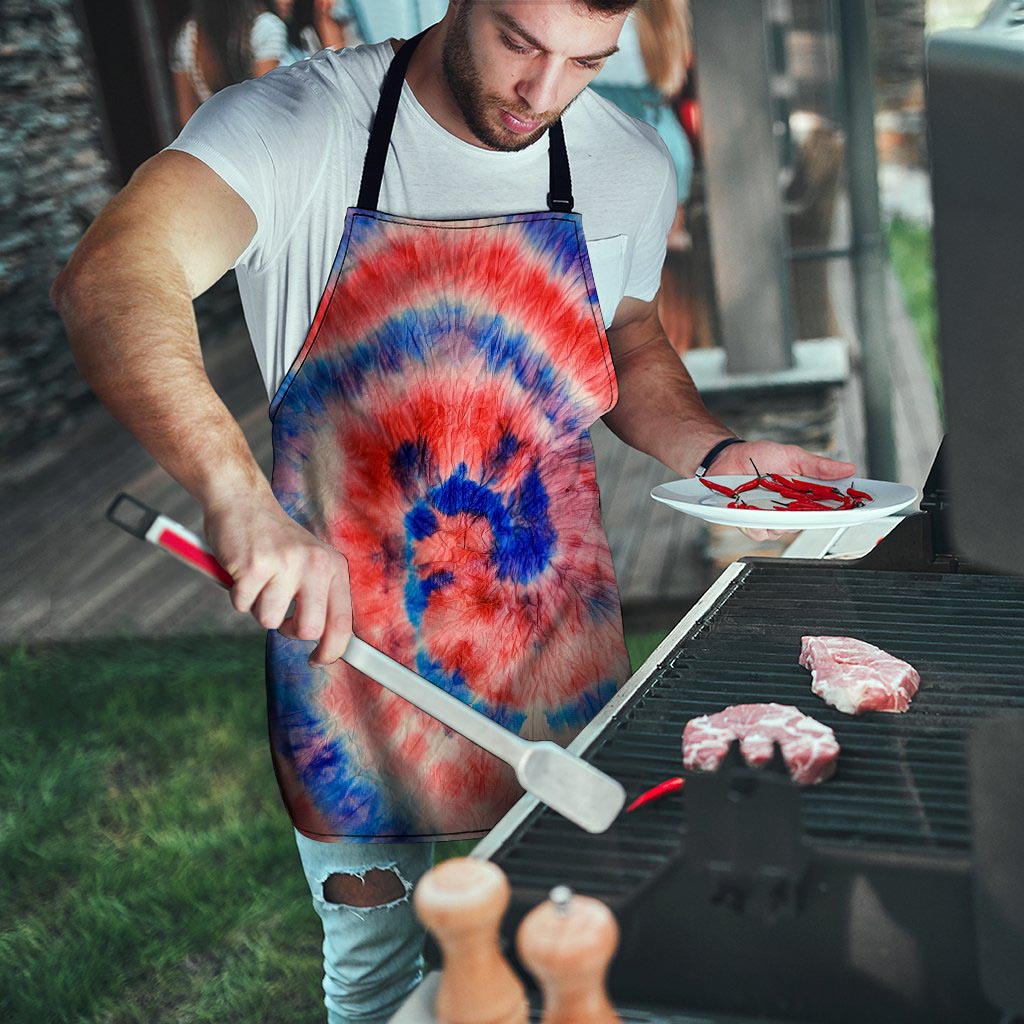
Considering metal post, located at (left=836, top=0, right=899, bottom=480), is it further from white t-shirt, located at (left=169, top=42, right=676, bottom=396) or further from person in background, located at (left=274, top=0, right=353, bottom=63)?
white t-shirt, located at (left=169, top=42, right=676, bottom=396)

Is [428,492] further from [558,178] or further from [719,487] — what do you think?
[558,178]

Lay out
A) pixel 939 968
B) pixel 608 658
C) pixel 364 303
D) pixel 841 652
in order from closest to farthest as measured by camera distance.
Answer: pixel 939 968, pixel 841 652, pixel 364 303, pixel 608 658

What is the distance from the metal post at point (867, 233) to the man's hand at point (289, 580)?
3412mm

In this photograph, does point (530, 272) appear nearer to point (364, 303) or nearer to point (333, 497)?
point (364, 303)

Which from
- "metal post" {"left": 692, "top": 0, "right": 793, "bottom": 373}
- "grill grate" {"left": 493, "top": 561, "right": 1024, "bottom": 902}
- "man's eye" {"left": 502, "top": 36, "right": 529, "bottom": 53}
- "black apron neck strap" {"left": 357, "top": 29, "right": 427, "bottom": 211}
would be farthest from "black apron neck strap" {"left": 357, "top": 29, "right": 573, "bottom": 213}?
"metal post" {"left": 692, "top": 0, "right": 793, "bottom": 373}

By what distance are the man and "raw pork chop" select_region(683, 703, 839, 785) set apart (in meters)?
0.59

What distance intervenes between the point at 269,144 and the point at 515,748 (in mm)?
946

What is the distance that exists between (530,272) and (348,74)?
380 millimetres

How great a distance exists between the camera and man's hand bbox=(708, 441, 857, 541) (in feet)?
6.01

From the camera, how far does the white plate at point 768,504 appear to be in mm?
1535

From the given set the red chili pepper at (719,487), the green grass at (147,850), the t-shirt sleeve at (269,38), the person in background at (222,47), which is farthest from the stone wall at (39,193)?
the red chili pepper at (719,487)

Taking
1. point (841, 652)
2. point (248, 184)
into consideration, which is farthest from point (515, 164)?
point (841, 652)

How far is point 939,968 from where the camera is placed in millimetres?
953

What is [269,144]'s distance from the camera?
167 centimetres
